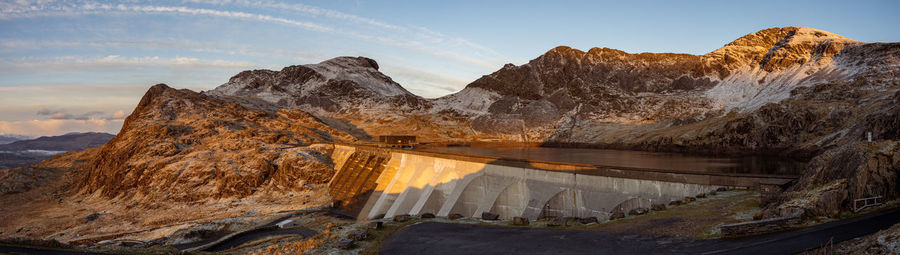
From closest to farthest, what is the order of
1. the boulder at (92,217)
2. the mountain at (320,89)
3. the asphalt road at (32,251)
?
the asphalt road at (32,251), the boulder at (92,217), the mountain at (320,89)

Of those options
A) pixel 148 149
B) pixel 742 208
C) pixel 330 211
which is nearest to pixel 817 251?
pixel 742 208

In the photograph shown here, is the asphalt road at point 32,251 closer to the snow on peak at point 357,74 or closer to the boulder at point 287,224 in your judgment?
the boulder at point 287,224

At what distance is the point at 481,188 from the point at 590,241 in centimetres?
1946

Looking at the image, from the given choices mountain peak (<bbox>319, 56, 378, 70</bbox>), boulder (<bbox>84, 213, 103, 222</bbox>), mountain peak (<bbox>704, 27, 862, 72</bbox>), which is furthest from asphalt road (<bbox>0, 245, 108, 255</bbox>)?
mountain peak (<bbox>319, 56, 378, 70</bbox>)

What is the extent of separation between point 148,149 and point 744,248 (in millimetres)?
74503

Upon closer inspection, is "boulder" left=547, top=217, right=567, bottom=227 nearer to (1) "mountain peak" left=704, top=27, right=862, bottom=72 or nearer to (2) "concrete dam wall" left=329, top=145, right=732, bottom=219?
(2) "concrete dam wall" left=329, top=145, right=732, bottom=219

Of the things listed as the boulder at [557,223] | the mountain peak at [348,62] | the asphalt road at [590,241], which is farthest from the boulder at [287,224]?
the mountain peak at [348,62]

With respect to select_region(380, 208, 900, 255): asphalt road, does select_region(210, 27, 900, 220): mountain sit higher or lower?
higher

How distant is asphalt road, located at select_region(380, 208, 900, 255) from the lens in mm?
12375

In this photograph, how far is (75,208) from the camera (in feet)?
186

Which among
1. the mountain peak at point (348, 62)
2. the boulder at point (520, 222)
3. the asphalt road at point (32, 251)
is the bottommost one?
the asphalt road at point (32, 251)

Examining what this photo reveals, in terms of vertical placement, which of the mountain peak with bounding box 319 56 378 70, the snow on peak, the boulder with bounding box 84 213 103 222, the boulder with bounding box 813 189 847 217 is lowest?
the boulder with bounding box 84 213 103 222

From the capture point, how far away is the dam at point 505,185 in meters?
25.3

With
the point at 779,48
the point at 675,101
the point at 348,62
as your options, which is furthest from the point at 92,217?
the point at 779,48
